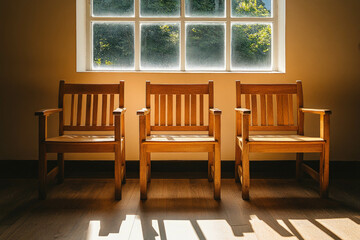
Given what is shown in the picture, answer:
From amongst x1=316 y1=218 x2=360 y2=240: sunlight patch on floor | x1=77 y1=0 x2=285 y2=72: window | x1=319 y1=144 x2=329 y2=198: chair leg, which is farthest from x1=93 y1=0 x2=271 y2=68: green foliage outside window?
x1=316 y1=218 x2=360 y2=240: sunlight patch on floor

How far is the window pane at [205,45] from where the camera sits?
10.1 feet

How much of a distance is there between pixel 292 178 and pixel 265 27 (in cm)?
151

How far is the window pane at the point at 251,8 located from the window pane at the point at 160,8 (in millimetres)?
575

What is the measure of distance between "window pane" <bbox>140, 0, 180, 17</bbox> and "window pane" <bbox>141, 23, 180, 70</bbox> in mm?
98

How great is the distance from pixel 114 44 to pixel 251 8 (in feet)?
4.68

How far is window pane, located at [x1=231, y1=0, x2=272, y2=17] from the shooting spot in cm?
308

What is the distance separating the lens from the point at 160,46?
3086 millimetres

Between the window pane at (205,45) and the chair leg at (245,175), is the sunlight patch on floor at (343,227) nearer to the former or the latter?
the chair leg at (245,175)

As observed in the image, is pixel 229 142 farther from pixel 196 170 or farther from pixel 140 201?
pixel 140 201

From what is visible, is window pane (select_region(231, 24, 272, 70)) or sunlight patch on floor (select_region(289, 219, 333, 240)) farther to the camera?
window pane (select_region(231, 24, 272, 70))

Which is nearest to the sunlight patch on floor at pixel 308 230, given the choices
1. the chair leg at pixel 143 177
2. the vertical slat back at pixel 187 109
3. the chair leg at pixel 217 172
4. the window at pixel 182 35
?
the chair leg at pixel 217 172

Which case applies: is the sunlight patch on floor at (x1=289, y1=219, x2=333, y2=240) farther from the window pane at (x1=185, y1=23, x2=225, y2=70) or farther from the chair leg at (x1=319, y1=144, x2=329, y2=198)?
the window pane at (x1=185, y1=23, x2=225, y2=70)

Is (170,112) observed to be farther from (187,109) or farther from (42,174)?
(42,174)

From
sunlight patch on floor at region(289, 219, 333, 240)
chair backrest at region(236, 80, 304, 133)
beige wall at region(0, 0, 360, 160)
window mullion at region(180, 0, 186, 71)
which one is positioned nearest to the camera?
sunlight patch on floor at region(289, 219, 333, 240)
